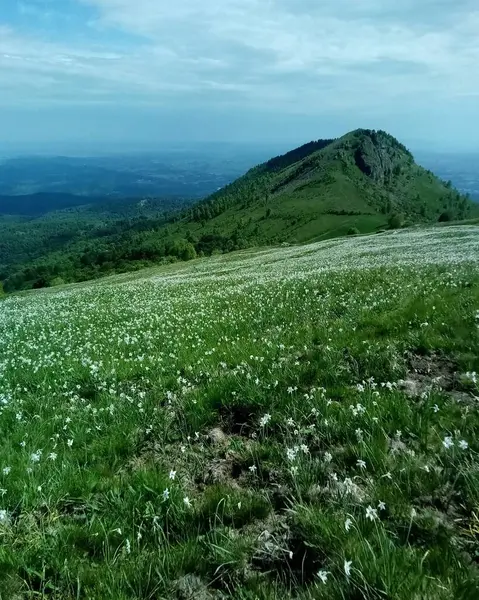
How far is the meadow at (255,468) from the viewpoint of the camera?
3707mm

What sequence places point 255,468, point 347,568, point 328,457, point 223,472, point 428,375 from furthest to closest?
point 428,375 < point 223,472 < point 255,468 < point 328,457 < point 347,568

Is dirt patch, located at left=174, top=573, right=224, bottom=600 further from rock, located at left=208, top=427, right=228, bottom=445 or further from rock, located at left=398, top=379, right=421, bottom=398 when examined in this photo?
rock, located at left=398, top=379, right=421, bottom=398

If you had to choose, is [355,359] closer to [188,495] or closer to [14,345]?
[188,495]

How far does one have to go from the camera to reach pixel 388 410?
5.95m

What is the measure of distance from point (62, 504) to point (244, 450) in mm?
2267

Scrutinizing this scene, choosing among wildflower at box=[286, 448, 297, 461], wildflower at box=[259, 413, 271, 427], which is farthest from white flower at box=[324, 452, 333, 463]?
wildflower at box=[259, 413, 271, 427]

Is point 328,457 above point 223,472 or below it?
above

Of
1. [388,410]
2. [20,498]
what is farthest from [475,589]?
[20,498]

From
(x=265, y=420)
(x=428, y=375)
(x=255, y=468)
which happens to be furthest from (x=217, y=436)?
(x=428, y=375)

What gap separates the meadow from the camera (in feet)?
12.2

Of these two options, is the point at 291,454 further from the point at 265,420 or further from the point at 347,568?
the point at 347,568

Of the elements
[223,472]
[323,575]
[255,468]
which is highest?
[323,575]

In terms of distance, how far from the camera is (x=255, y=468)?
207 inches

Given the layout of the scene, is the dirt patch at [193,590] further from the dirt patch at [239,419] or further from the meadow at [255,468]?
the dirt patch at [239,419]
